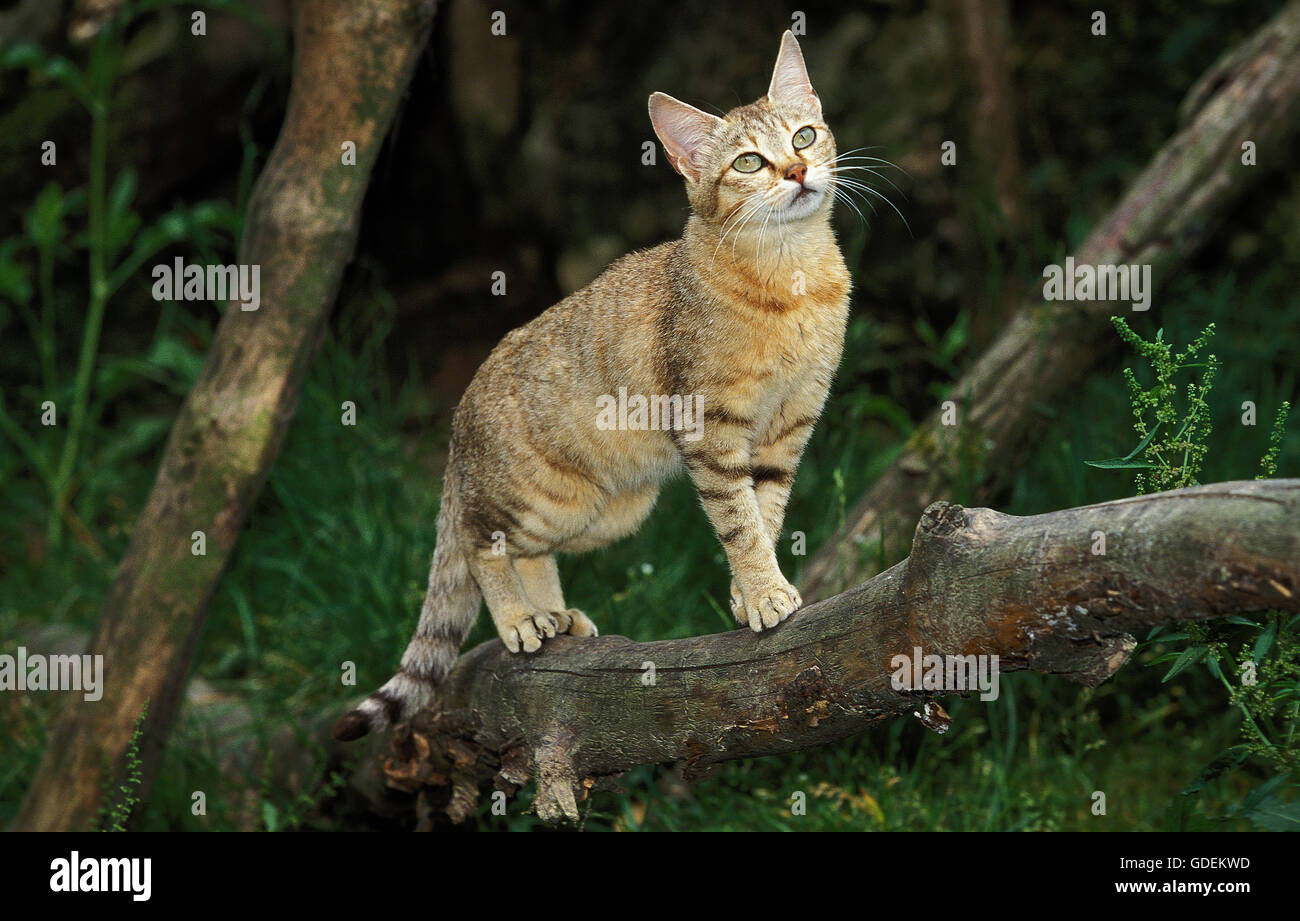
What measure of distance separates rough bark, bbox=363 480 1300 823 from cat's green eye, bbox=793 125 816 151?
3.81 ft

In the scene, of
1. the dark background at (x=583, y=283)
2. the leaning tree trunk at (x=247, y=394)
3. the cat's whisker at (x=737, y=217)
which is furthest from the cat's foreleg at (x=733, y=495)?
the leaning tree trunk at (x=247, y=394)

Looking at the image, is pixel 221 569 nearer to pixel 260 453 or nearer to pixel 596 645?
pixel 260 453

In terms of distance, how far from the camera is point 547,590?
3498 mm

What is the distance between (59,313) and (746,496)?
5.27m

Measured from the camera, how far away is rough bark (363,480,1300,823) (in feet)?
6.22

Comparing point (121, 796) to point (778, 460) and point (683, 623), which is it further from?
point (778, 460)

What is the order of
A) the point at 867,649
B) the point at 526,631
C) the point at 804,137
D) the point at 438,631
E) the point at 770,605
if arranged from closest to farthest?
the point at 867,649 < the point at 770,605 < the point at 804,137 < the point at 526,631 < the point at 438,631

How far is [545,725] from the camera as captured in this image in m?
3.04

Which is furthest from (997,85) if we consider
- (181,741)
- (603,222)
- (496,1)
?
(181,741)

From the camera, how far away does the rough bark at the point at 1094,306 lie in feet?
13.7
